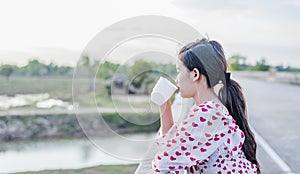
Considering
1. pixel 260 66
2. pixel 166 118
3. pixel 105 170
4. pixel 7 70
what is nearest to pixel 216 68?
pixel 166 118

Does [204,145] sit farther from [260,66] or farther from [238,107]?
[260,66]

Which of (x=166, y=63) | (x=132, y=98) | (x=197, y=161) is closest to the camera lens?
(x=197, y=161)

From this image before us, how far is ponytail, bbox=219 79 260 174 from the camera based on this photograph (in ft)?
5.49

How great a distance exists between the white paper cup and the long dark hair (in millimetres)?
108

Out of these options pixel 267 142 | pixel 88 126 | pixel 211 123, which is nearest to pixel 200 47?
pixel 211 123

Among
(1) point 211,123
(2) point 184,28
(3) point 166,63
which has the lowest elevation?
(1) point 211,123

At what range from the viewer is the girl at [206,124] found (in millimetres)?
1467

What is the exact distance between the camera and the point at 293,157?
4.79 m

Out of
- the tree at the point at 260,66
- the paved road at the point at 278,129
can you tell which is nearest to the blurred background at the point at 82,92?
the paved road at the point at 278,129

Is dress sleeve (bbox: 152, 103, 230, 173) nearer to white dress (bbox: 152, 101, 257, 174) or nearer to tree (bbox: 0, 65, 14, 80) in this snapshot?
white dress (bbox: 152, 101, 257, 174)

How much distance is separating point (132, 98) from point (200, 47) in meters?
0.72

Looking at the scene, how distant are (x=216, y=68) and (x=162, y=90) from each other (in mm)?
204

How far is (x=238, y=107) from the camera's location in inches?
67.0

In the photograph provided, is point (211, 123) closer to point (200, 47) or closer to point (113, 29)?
point (200, 47)
